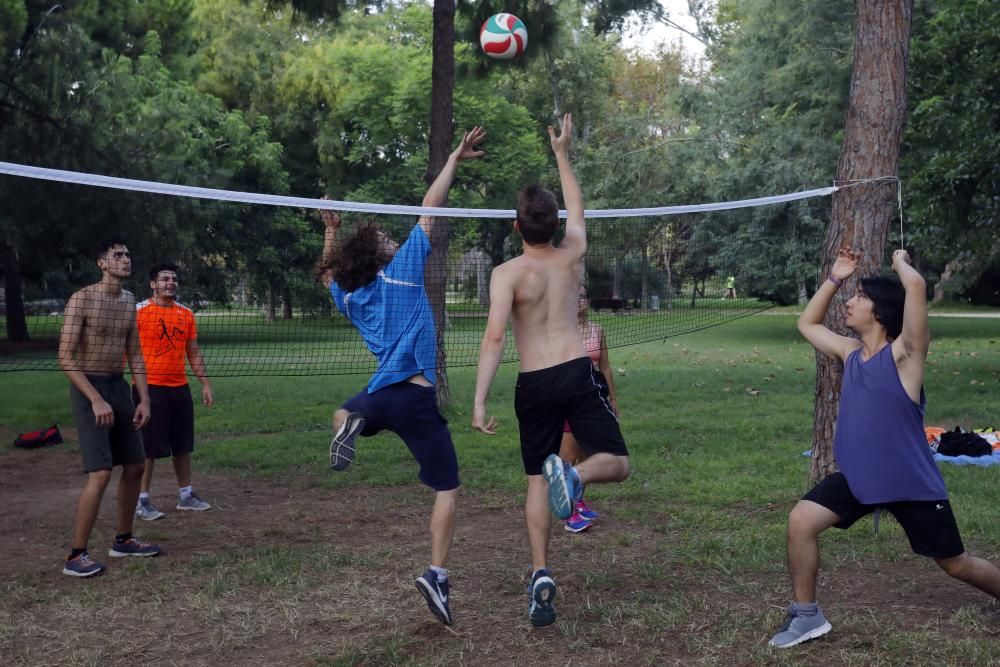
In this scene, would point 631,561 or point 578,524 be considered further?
point 578,524

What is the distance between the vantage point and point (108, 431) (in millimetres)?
6227

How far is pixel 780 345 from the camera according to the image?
25.6 m

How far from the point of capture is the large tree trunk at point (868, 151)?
709 centimetres

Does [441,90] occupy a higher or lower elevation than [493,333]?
higher

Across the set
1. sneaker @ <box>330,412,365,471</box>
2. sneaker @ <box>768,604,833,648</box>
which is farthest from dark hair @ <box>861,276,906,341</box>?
sneaker @ <box>330,412,365,471</box>

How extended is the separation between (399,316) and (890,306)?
2.41 meters

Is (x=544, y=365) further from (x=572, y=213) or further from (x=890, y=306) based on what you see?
(x=890, y=306)

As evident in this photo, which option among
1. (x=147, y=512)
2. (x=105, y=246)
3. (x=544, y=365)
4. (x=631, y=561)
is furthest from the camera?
(x=147, y=512)

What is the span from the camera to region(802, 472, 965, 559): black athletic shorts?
447 cm

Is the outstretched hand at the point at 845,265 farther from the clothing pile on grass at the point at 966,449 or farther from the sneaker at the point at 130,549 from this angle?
the clothing pile on grass at the point at 966,449

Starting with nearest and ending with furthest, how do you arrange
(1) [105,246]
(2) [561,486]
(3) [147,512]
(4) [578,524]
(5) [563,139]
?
(2) [561,486]
(5) [563,139]
(1) [105,246]
(4) [578,524]
(3) [147,512]

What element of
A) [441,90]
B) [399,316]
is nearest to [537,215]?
[399,316]

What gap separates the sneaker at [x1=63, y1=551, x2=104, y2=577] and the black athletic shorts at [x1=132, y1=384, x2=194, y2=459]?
1.62 meters

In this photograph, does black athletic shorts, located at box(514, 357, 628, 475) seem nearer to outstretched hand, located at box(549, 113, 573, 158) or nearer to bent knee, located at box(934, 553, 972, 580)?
outstretched hand, located at box(549, 113, 573, 158)
